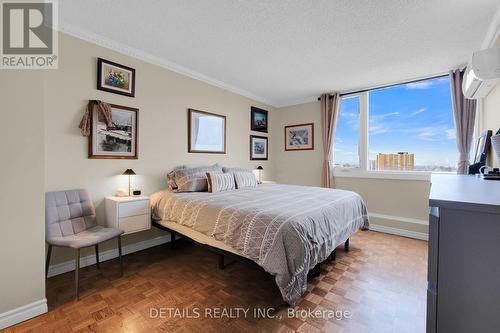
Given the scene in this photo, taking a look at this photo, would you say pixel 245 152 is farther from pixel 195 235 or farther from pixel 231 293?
pixel 231 293

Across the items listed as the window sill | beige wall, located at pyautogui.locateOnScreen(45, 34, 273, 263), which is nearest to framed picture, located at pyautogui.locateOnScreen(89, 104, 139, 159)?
beige wall, located at pyautogui.locateOnScreen(45, 34, 273, 263)

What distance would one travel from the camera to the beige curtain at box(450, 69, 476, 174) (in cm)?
310

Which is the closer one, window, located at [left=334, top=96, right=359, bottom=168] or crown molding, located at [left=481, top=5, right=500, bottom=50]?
crown molding, located at [left=481, top=5, right=500, bottom=50]

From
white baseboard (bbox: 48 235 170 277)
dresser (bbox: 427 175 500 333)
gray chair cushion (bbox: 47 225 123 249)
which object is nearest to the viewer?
dresser (bbox: 427 175 500 333)

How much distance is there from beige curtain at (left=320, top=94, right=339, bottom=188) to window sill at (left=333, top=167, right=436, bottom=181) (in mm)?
180

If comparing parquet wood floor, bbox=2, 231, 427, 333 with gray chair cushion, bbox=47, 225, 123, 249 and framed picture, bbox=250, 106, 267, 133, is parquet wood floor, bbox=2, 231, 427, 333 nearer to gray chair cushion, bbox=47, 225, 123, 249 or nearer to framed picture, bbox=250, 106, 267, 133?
gray chair cushion, bbox=47, 225, 123, 249

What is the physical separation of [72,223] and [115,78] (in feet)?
5.60

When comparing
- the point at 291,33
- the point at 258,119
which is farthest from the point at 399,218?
the point at 291,33

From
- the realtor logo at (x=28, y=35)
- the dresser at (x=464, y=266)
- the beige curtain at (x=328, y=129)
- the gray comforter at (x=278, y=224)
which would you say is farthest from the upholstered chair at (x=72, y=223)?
the beige curtain at (x=328, y=129)

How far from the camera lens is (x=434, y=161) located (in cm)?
353

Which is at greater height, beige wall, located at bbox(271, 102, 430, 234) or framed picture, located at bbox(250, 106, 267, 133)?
framed picture, located at bbox(250, 106, 267, 133)

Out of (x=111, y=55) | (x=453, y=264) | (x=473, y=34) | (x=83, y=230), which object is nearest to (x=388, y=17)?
(x=473, y=34)

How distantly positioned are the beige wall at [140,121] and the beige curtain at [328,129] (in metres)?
1.77

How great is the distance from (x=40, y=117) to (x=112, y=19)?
1.24 metres
